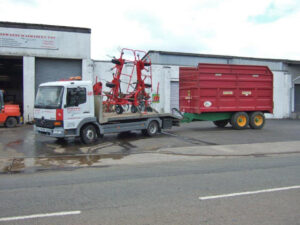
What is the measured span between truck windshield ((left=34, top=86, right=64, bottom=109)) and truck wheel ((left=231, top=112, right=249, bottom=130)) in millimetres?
10290

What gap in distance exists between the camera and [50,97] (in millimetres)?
12305

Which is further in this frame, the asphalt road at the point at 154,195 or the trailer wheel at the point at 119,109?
the trailer wheel at the point at 119,109

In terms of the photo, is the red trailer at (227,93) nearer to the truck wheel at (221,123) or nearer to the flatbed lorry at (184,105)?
the flatbed lorry at (184,105)

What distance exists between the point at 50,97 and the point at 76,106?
1.08 meters

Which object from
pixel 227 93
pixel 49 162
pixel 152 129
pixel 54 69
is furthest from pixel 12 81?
pixel 49 162

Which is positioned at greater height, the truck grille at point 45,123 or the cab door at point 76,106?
the cab door at point 76,106

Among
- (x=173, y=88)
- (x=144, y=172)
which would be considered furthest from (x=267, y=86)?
(x=144, y=172)

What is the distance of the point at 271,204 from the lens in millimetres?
5297

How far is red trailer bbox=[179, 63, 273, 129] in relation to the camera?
17189 mm

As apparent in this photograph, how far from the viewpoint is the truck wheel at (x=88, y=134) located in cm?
1279

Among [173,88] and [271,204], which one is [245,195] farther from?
[173,88]

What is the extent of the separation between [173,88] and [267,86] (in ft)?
29.3

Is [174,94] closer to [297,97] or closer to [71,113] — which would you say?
[297,97]

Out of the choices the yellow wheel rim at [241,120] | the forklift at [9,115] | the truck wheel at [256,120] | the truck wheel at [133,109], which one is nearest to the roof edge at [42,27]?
the forklift at [9,115]
